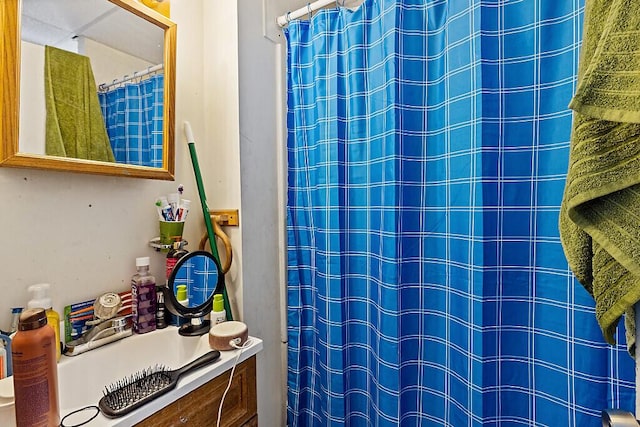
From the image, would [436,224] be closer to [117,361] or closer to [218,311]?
[218,311]

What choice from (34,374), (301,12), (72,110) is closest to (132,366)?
(34,374)

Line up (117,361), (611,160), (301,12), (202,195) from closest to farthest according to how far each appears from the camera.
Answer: (611,160)
(117,361)
(202,195)
(301,12)

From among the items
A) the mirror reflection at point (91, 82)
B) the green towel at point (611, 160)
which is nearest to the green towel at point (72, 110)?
the mirror reflection at point (91, 82)

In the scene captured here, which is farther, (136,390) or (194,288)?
(194,288)

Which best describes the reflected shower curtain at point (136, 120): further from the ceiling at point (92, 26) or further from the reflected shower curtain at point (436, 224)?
the reflected shower curtain at point (436, 224)

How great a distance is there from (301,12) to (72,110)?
90cm

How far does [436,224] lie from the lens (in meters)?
0.99

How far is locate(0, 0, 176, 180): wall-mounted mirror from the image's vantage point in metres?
0.71

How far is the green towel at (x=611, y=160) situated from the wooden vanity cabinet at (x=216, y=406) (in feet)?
2.64

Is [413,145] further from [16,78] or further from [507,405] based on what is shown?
[16,78]

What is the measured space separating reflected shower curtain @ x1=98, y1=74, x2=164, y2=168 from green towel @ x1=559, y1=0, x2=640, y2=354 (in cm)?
107

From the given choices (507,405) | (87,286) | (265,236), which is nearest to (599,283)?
(507,405)

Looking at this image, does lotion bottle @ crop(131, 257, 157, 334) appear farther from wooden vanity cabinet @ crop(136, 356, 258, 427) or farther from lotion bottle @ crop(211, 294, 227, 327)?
wooden vanity cabinet @ crop(136, 356, 258, 427)

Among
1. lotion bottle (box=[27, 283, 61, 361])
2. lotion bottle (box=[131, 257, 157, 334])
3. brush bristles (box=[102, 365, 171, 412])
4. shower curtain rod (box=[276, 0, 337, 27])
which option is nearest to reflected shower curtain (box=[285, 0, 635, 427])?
shower curtain rod (box=[276, 0, 337, 27])
